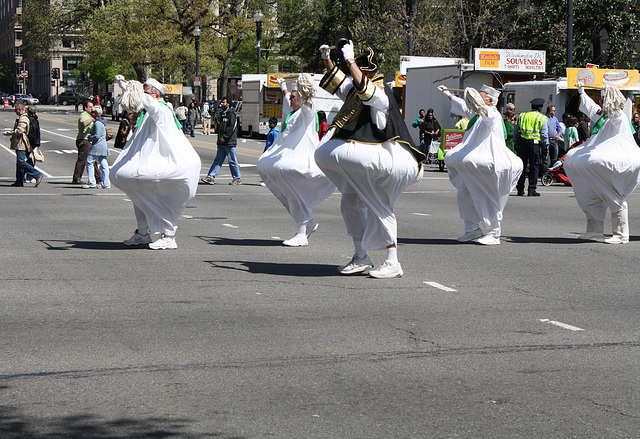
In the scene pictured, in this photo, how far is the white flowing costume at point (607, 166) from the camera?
36.1 feet

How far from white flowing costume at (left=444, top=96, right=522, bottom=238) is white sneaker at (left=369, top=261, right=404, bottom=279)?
2.91m

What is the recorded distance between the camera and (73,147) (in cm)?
3391

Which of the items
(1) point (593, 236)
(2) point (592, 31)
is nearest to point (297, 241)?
(1) point (593, 236)

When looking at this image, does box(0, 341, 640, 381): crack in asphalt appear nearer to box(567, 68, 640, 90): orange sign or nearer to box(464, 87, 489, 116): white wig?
box(464, 87, 489, 116): white wig

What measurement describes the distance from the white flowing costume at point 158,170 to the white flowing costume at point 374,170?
6.93 ft

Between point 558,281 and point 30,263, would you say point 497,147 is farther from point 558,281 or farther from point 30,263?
point 30,263

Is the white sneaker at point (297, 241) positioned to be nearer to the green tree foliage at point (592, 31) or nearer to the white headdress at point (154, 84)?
the white headdress at point (154, 84)

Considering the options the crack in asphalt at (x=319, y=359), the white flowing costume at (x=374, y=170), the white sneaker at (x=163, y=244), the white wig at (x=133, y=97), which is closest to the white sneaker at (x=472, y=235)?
the white flowing costume at (x=374, y=170)

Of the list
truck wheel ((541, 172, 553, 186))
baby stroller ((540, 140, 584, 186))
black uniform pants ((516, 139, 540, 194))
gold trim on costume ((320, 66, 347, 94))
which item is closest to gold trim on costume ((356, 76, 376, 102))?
gold trim on costume ((320, 66, 347, 94))

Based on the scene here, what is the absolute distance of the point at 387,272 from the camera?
8.24 m

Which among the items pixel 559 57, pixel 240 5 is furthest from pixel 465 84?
pixel 240 5

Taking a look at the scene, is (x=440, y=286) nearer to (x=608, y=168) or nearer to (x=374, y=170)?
(x=374, y=170)

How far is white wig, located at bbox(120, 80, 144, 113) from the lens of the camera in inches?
368

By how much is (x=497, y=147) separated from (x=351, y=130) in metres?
3.79
